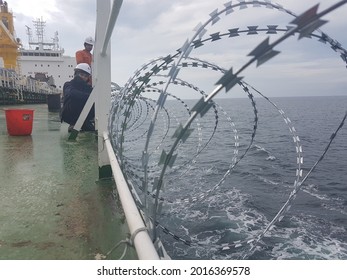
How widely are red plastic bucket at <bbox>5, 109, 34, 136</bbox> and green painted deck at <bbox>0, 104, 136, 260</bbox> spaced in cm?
209

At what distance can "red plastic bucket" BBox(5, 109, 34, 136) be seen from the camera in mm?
7484

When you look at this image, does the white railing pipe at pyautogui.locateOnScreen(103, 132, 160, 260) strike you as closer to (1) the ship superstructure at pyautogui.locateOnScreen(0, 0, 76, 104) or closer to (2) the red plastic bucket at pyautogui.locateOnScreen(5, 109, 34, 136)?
(2) the red plastic bucket at pyautogui.locateOnScreen(5, 109, 34, 136)

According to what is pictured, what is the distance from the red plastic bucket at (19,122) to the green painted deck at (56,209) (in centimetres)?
209

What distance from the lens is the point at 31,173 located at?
4477 millimetres

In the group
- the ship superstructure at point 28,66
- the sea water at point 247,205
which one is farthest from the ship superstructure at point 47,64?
the sea water at point 247,205

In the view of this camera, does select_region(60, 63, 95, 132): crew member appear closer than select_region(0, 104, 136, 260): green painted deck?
No

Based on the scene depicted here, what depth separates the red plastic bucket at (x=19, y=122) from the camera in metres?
7.48

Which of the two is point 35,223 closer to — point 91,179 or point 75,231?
point 75,231

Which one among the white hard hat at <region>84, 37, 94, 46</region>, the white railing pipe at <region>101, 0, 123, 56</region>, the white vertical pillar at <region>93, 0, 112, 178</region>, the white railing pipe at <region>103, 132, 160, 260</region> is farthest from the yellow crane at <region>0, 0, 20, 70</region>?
the white railing pipe at <region>103, 132, 160, 260</region>

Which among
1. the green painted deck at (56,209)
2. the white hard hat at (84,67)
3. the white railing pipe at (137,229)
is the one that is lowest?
the green painted deck at (56,209)

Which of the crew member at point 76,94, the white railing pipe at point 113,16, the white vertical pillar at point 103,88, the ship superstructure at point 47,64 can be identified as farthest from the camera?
the ship superstructure at point 47,64

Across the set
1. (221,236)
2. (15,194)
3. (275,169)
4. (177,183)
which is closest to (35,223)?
(15,194)

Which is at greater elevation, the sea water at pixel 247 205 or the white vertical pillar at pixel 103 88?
the white vertical pillar at pixel 103 88

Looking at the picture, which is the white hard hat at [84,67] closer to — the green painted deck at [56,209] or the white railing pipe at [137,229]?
the green painted deck at [56,209]
